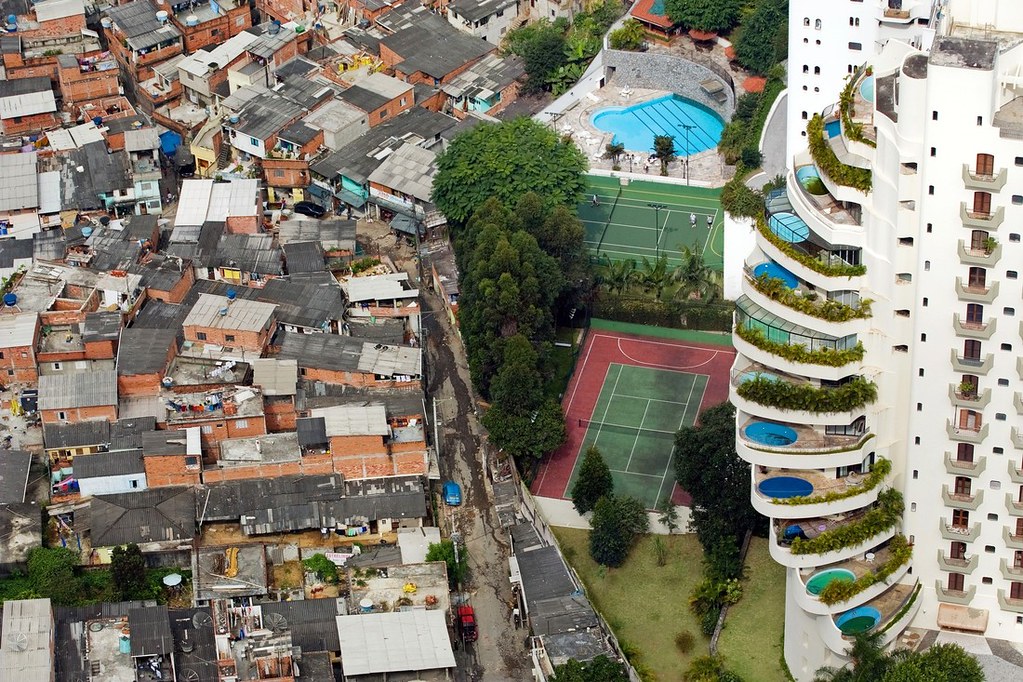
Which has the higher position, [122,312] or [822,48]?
[822,48]

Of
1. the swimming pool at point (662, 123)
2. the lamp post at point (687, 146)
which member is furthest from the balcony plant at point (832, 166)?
the swimming pool at point (662, 123)

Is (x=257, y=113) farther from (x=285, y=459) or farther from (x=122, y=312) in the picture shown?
(x=285, y=459)

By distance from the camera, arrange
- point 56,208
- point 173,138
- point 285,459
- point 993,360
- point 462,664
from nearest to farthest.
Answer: point 993,360
point 462,664
point 285,459
point 56,208
point 173,138

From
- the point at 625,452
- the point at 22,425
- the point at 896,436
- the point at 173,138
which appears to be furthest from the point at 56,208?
the point at 896,436

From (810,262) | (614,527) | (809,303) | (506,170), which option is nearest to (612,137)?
(506,170)

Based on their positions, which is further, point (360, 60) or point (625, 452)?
point (360, 60)

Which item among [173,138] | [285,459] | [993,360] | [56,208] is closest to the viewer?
[993,360]

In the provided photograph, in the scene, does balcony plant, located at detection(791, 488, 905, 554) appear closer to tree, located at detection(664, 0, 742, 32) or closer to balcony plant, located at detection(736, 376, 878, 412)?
balcony plant, located at detection(736, 376, 878, 412)
